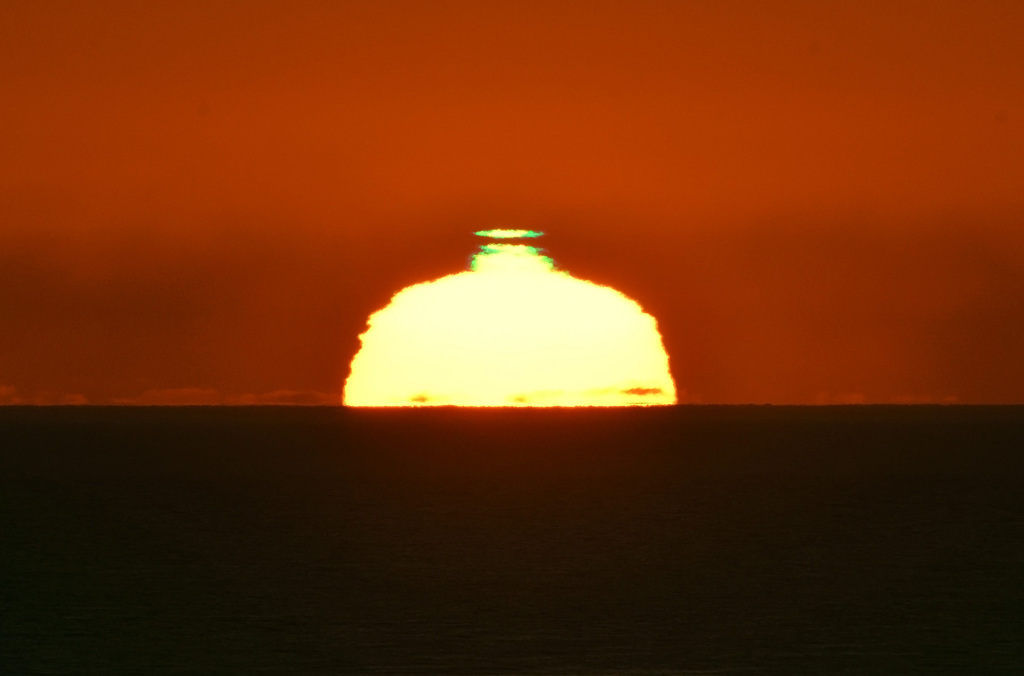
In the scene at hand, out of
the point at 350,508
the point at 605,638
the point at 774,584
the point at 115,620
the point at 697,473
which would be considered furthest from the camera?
the point at 697,473

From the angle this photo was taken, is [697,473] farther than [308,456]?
No

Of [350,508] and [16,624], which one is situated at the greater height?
[350,508]

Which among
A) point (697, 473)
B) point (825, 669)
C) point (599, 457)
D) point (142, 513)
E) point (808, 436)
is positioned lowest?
point (825, 669)

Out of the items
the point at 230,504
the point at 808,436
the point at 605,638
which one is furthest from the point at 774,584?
the point at 808,436

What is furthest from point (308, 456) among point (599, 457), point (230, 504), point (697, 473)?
point (230, 504)

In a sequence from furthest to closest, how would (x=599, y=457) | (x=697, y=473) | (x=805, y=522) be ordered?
(x=599, y=457), (x=697, y=473), (x=805, y=522)

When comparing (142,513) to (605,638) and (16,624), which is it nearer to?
(16,624)

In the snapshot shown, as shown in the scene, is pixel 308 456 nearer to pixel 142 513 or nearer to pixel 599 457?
pixel 599 457
